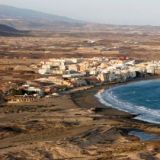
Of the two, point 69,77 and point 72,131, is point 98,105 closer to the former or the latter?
point 72,131

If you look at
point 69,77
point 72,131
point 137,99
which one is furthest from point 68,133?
point 69,77

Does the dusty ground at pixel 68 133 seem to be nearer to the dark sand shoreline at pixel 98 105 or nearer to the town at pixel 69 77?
the dark sand shoreline at pixel 98 105

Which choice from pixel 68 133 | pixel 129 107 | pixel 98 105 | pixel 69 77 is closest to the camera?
pixel 68 133

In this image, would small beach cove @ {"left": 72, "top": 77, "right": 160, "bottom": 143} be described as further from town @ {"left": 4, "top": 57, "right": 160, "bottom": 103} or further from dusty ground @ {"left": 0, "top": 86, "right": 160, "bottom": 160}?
town @ {"left": 4, "top": 57, "right": 160, "bottom": 103}

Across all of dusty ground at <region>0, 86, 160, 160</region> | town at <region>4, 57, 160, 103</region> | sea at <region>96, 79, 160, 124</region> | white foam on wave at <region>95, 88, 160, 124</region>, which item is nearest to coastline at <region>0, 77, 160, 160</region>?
dusty ground at <region>0, 86, 160, 160</region>

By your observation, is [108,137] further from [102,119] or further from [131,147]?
[102,119]
